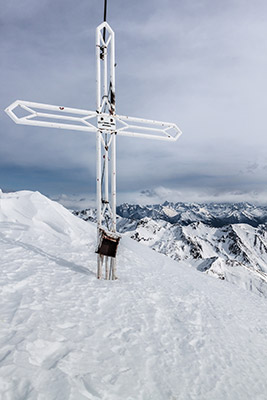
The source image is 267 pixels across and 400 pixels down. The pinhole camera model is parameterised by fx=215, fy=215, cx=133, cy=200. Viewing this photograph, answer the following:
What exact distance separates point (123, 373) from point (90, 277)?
5.25m

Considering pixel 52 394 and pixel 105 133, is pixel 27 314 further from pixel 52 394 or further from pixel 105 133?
pixel 105 133

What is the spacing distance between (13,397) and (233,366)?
15.8 feet

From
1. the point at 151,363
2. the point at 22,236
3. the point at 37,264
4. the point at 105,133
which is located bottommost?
the point at 151,363

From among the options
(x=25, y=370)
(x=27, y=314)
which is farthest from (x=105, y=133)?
(x=25, y=370)

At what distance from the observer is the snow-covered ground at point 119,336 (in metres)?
4.03

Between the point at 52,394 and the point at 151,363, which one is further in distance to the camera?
the point at 151,363

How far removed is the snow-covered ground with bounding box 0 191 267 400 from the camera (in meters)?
4.03

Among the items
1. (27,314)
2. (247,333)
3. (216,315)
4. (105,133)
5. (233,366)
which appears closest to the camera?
(233,366)

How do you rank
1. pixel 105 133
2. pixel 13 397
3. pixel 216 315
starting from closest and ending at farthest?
pixel 13 397 → pixel 216 315 → pixel 105 133

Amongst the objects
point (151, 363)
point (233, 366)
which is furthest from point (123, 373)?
point (233, 366)

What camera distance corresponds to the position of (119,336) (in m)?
5.65

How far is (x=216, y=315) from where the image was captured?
8.02 m

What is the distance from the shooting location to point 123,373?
4414mm

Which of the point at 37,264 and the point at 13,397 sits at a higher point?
the point at 37,264
